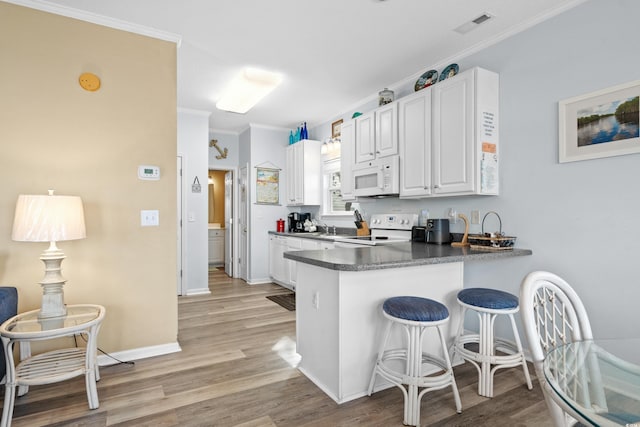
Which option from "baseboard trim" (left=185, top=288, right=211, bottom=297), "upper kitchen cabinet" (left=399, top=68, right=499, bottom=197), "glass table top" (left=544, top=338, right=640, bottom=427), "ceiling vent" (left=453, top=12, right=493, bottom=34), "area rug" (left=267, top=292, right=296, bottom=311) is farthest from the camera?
"baseboard trim" (left=185, top=288, right=211, bottom=297)

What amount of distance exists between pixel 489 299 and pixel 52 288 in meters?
2.83

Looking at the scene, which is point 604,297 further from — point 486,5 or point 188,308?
point 188,308

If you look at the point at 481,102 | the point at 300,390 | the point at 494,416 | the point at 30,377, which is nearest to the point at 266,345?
the point at 300,390

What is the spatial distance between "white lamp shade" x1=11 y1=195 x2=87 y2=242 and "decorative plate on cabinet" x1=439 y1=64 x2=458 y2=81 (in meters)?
3.23

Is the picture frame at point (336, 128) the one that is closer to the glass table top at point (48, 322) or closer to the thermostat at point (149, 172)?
the thermostat at point (149, 172)

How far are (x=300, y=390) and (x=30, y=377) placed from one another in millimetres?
1594

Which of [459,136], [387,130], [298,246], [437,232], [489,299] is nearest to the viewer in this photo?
[489,299]

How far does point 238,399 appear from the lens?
2.08m

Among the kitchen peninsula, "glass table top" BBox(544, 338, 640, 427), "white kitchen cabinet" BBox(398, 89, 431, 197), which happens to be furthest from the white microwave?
"glass table top" BBox(544, 338, 640, 427)

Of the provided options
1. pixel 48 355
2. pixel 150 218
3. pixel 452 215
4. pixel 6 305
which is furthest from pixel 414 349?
pixel 6 305

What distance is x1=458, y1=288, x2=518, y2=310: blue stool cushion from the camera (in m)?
2.09

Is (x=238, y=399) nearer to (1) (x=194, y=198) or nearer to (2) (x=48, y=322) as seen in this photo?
(2) (x=48, y=322)

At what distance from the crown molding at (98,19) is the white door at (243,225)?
3041mm

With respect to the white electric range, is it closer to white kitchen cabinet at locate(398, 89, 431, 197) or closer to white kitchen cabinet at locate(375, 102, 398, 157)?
white kitchen cabinet at locate(398, 89, 431, 197)
